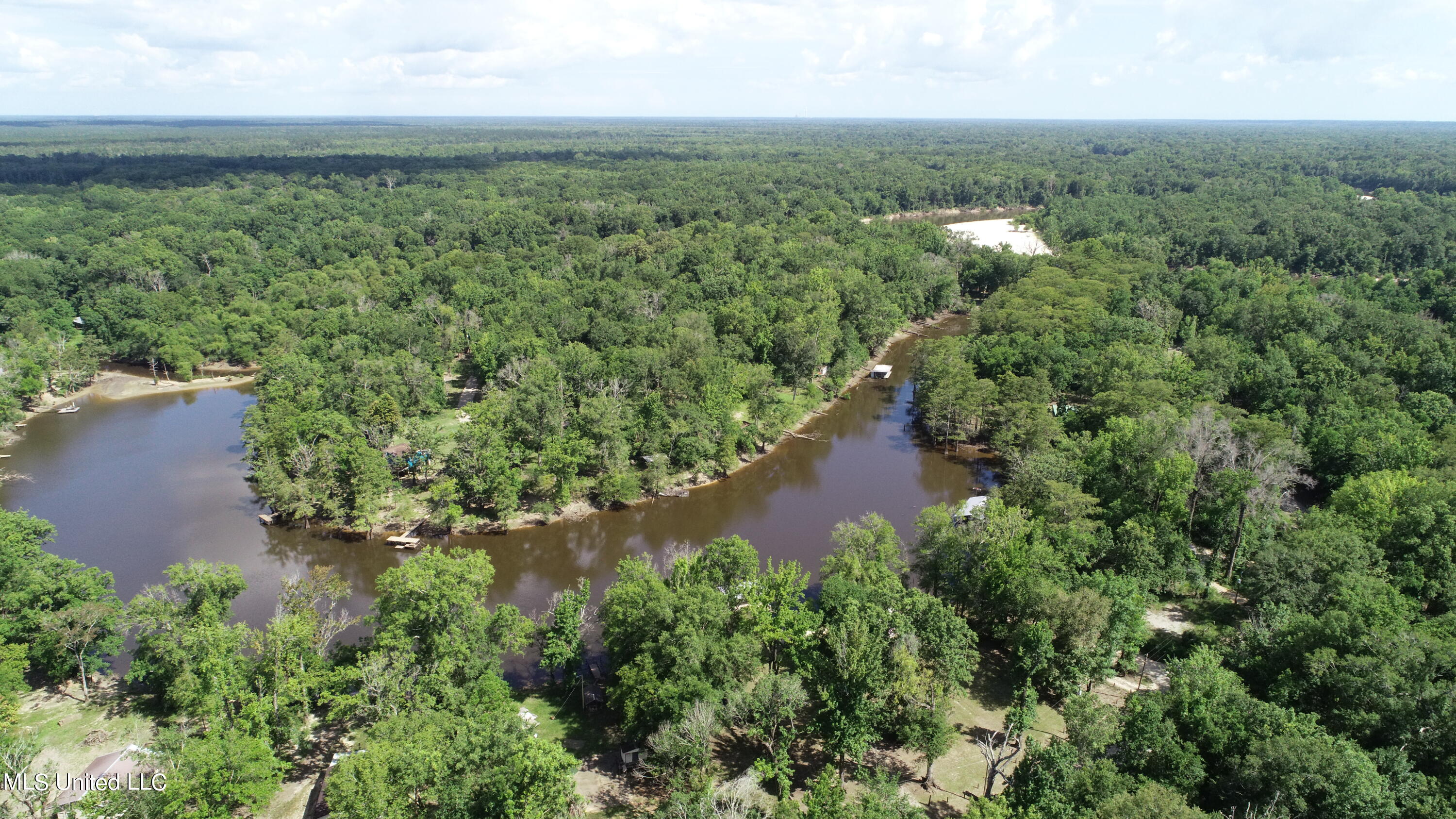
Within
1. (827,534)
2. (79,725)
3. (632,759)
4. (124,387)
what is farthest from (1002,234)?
(79,725)

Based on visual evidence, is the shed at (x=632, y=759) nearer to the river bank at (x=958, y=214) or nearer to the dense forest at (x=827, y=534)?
the dense forest at (x=827, y=534)

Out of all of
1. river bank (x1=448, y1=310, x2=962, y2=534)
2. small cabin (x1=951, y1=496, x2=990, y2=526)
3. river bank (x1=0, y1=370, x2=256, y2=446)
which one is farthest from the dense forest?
river bank (x1=0, y1=370, x2=256, y2=446)

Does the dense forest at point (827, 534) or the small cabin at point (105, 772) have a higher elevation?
the dense forest at point (827, 534)

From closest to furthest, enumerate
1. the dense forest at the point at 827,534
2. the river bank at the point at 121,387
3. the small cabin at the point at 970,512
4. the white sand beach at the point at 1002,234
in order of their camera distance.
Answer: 1. the dense forest at the point at 827,534
2. the small cabin at the point at 970,512
3. the river bank at the point at 121,387
4. the white sand beach at the point at 1002,234

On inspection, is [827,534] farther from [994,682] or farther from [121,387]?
[121,387]

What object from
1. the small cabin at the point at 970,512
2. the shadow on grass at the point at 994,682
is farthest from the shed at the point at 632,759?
the small cabin at the point at 970,512

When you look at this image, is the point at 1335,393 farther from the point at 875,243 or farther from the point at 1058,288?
the point at 875,243

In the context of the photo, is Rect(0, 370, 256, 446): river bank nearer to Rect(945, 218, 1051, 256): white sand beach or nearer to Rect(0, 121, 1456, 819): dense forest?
Rect(0, 121, 1456, 819): dense forest
